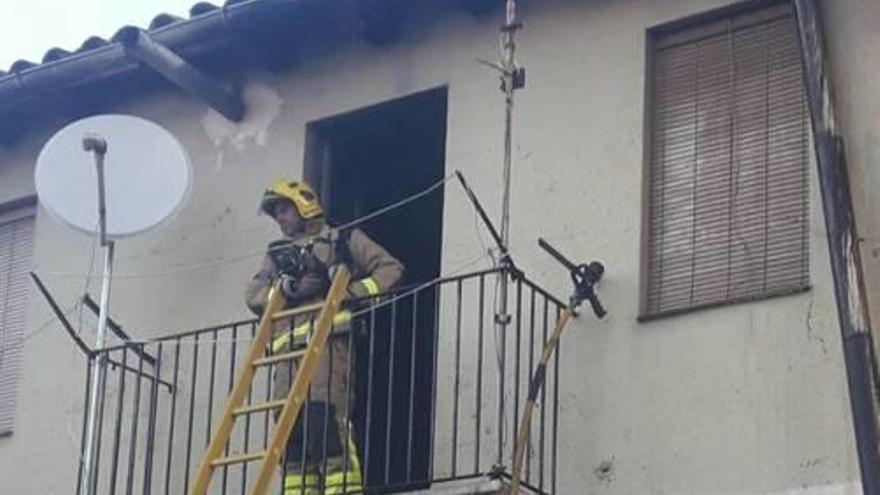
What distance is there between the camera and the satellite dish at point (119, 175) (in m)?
12.9

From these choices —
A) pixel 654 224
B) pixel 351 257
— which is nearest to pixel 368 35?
pixel 351 257

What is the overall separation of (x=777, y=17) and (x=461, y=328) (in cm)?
229

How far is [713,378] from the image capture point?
10.8m

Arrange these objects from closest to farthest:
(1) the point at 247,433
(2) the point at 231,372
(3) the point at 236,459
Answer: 1. (3) the point at 236,459
2. (1) the point at 247,433
3. (2) the point at 231,372

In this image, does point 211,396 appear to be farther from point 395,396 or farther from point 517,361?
point 517,361

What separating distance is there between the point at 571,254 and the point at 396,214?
256cm

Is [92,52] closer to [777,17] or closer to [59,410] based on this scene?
[59,410]

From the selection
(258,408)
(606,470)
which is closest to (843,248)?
(606,470)

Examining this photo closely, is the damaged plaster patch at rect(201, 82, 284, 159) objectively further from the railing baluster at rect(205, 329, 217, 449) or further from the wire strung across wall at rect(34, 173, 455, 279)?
the railing baluster at rect(205, 329, 217, 449)

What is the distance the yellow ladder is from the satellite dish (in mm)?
1547

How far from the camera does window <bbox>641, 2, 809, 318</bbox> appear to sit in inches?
436

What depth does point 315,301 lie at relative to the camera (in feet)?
39.2

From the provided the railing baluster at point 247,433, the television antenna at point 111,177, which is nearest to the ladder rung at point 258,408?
the railing baluster at point 247,433

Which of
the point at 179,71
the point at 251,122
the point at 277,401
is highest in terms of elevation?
the point at 179,71
